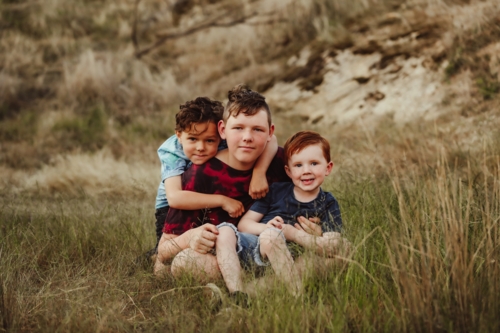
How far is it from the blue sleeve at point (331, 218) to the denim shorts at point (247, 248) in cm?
40

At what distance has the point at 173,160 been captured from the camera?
3.55m

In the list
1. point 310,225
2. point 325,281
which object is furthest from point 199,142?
point 325,281

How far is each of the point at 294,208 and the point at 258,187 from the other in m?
0.24

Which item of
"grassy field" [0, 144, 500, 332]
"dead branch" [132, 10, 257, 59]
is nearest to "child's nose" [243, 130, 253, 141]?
"grassy field" [0, 144, 500, 332]

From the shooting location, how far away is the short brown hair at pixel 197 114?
3.34 m

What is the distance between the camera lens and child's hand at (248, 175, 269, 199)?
127 inches

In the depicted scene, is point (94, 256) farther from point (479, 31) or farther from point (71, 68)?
point (71, 68)

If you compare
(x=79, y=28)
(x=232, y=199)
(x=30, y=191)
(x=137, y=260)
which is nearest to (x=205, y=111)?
(x=232, y=199)

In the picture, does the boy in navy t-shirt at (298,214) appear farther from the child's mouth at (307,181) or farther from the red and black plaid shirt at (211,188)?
the red and black plaid shirt at (211,188)

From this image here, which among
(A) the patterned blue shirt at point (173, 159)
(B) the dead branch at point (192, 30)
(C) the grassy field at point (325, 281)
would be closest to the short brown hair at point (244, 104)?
(A) the patterned blue shirt at point (173, 159)

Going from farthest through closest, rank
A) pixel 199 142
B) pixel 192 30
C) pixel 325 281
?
pixel 192 30, pixel 199 142, pixel 325 281

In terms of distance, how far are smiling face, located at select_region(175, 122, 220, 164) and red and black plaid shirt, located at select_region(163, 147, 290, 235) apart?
45mm

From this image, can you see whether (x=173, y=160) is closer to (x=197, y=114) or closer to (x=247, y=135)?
(x=197, y=114)

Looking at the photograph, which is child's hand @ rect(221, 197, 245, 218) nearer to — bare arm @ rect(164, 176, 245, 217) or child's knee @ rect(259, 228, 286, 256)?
bare arm @ rect(164, 176, 245, 217)
